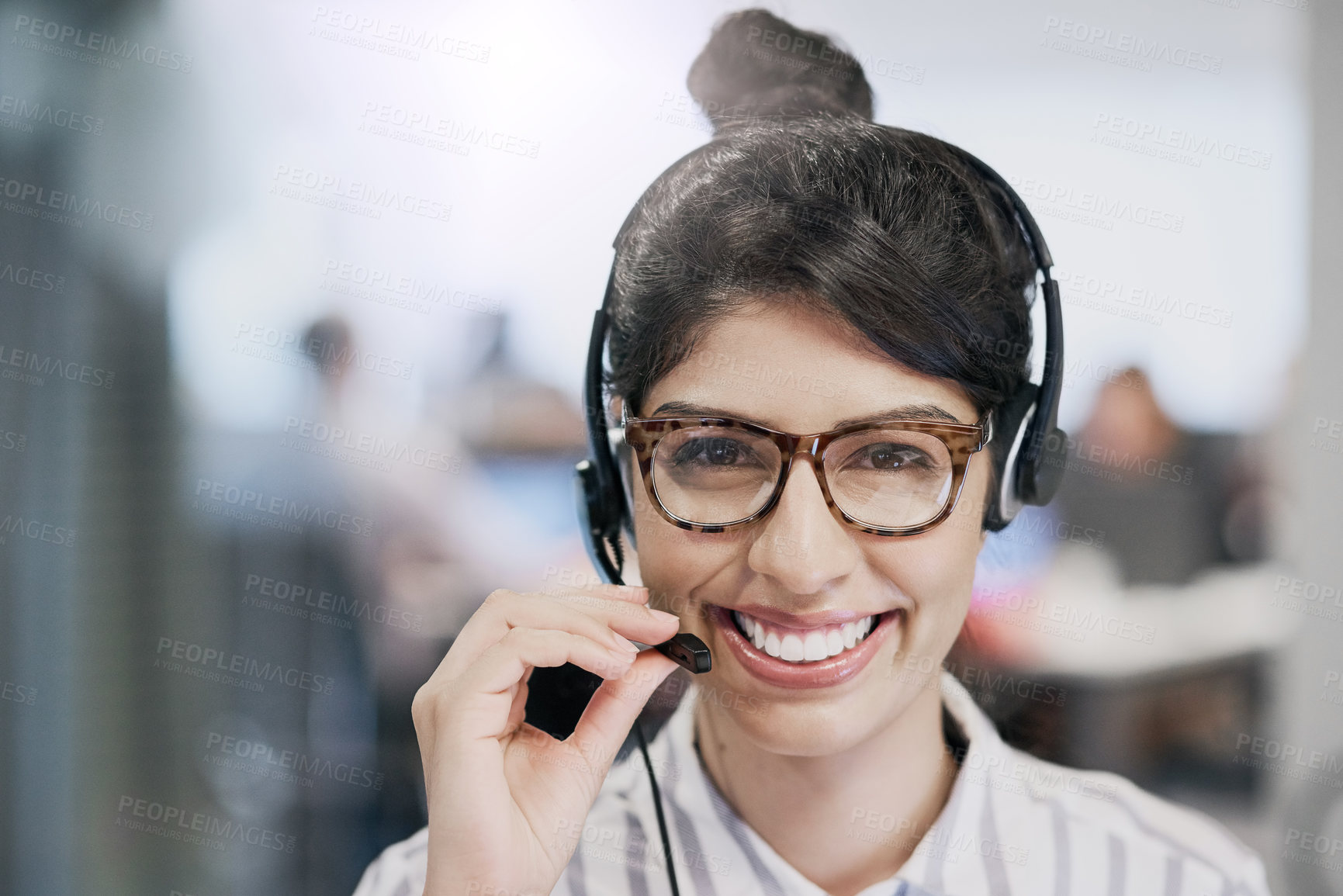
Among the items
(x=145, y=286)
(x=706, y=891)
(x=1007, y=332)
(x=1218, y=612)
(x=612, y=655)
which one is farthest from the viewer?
(x=145, y=286)

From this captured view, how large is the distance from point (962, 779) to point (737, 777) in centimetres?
32

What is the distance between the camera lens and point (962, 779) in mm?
1279

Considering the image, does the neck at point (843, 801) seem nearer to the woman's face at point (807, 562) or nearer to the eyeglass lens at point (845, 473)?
the woman's face at point (807, 562)

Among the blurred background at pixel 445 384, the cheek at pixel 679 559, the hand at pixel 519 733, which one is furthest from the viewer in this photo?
the blurred background at pixel 445 384

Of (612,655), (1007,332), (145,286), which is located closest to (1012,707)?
(1007,332)

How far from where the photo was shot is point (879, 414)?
1.05 meters

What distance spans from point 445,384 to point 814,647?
0.69 m

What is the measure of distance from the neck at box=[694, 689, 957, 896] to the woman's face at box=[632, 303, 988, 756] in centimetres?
9

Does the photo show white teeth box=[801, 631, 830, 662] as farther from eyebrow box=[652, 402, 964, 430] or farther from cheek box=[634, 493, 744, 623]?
eyebrow box=[652, 402, 964, 430]

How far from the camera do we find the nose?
104 centimetres

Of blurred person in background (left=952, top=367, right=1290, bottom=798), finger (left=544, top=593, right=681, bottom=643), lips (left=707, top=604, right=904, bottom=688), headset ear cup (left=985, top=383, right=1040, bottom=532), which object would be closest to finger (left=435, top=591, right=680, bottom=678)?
finger (left=544, top=593, right=681, bottom=643)

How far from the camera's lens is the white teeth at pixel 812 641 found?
112 centimetres

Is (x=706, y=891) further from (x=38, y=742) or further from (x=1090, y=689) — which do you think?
(x=38, y=742)

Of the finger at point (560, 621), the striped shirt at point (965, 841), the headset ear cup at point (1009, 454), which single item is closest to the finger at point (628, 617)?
the finger at point (560, 621)
